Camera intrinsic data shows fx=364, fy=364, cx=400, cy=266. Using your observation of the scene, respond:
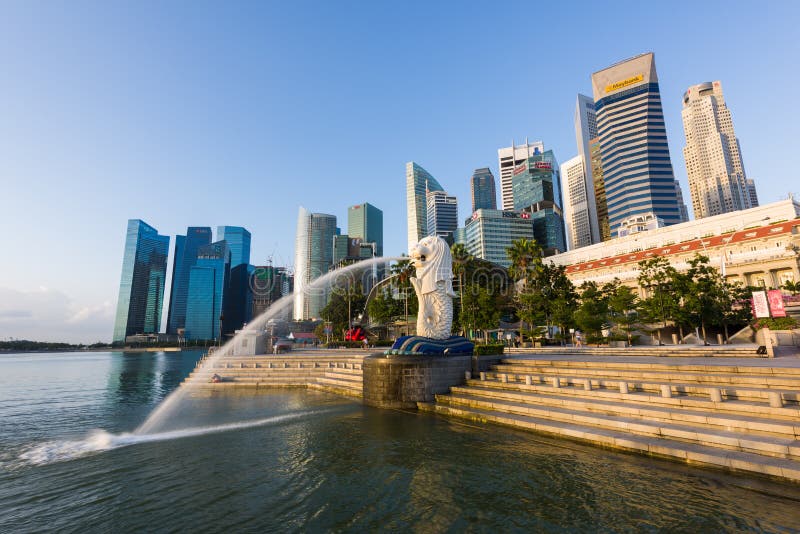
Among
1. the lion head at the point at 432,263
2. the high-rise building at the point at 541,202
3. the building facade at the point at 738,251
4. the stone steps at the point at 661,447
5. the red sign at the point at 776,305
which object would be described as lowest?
the stone steps at the point at 661,447

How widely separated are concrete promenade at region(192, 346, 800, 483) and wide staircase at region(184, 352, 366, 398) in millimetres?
8772

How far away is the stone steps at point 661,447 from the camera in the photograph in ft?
25.8

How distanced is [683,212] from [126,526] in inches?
9948

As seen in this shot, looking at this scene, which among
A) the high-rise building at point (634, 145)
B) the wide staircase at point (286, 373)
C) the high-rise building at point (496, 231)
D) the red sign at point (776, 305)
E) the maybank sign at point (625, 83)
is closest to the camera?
the red sign at point (776, 305)

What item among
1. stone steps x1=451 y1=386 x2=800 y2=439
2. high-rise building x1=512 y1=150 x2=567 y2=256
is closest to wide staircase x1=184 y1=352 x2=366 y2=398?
stone steps x1=451 y1=386 x2=800 y2=439

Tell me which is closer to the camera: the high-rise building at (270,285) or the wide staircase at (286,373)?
the wide staircase at (286,373)

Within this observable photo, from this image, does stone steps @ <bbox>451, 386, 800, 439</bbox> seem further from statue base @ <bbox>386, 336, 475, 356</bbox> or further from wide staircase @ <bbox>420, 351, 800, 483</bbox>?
statue base @ <bbox>386, 336, 475, 356</bbox>

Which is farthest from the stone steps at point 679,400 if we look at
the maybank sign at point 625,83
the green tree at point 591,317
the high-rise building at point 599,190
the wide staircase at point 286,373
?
the high-rise building at point 599,190

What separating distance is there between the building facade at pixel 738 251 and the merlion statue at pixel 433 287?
3937 centimetres

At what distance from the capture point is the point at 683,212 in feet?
653

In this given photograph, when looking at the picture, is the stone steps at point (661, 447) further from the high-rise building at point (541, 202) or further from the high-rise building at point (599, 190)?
the high-rise building at point (599, 190)

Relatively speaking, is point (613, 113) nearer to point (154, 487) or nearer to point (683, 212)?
point (683, 212)

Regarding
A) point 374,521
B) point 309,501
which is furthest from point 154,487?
point 374,521

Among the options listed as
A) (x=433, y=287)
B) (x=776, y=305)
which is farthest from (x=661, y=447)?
(x=776, y=305)
